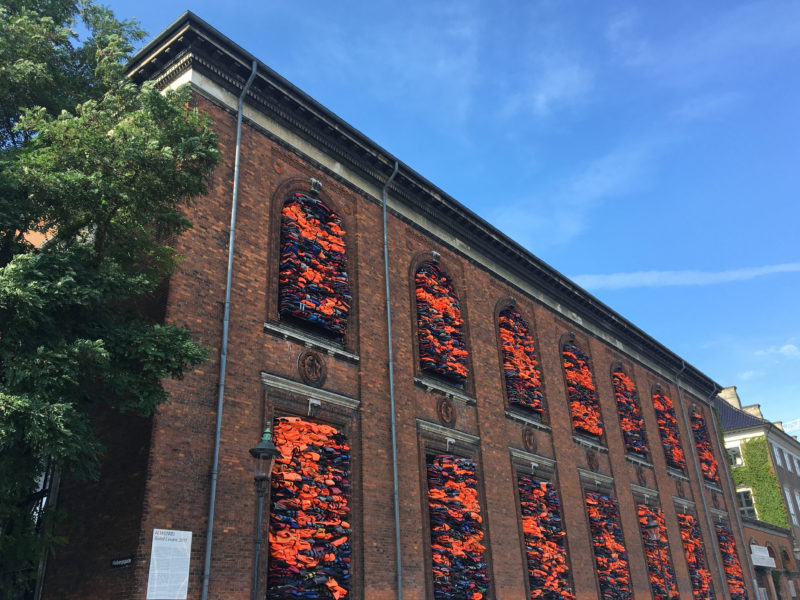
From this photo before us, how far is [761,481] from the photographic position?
1839 inches

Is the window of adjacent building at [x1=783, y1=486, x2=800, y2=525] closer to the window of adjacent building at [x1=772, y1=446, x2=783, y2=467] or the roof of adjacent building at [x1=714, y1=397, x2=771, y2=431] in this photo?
the window of adjacent building at [x1=772, y1=446, x2=783, y2=467]

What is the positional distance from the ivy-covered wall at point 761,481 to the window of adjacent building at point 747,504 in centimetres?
34

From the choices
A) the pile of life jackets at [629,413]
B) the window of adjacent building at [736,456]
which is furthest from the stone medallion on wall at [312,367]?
the window of adjacent building at [736,456]

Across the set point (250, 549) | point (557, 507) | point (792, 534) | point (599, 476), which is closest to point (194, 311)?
point (250, 549)

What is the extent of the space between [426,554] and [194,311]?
8213 millimetres

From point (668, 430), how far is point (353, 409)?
72.1 feet

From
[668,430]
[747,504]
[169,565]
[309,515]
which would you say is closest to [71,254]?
[169,565]

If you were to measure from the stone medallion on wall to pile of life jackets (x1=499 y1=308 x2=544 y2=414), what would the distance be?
8.41 metres

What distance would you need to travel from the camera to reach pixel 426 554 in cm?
1703

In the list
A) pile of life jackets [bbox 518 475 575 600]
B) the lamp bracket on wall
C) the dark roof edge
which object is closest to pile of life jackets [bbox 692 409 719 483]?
the dark roof edge

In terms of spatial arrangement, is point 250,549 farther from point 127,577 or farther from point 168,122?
point 168,122

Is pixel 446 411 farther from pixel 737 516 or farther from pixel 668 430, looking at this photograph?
pixel 737 516

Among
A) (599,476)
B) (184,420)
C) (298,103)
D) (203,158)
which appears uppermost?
(298,103)

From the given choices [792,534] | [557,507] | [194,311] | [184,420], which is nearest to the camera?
[184,420]
